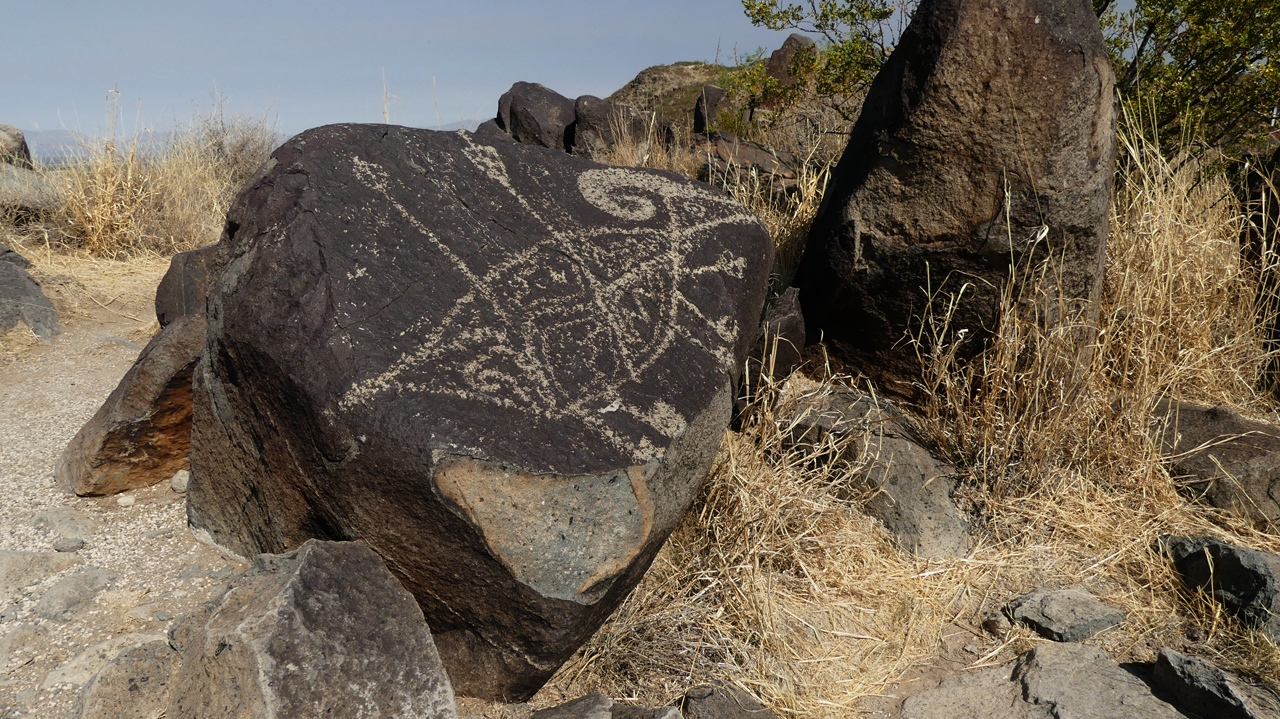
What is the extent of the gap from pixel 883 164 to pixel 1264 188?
6.15 ft

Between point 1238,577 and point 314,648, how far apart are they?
2.39m

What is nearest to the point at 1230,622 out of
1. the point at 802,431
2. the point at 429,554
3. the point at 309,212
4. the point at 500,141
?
the point at 802,431

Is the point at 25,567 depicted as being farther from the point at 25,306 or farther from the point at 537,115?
the point at 537,115

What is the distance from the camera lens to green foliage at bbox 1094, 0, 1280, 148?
13.0 feet

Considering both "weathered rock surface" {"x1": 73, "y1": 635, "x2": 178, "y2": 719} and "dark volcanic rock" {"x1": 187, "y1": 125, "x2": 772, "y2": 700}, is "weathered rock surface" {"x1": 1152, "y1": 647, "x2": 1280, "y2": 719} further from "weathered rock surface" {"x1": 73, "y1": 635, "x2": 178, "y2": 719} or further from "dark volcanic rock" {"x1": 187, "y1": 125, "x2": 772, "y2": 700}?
"weathered rock surface" {"x1": 73, "y1": 635, "x2": 178, "y2": 719}

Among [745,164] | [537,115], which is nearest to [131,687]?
[745,164]

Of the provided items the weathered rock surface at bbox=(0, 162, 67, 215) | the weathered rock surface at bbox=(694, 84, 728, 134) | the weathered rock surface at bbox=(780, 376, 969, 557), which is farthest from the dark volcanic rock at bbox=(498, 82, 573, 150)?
the weathered rock surface at bbox=(780, 376, 969, 557)

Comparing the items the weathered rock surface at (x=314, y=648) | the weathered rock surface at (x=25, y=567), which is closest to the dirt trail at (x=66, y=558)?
the weathered rock surface at (x=25, y=567)

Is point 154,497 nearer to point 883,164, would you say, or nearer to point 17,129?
point 883,164

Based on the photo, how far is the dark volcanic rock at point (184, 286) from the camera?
3758 millimetres

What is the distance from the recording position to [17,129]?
373 inches

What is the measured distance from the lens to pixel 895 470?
274 cm

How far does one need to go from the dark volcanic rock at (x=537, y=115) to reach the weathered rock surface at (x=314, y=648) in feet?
19.3

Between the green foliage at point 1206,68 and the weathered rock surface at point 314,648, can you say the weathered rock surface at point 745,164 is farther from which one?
the weathered rock surface at point 314,648
